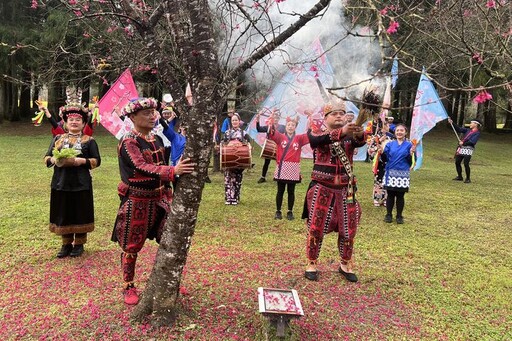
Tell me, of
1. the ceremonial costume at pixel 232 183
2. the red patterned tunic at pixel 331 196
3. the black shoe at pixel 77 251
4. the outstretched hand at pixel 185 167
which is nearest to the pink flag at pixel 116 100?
the ceremonial costume at pixel 232 183

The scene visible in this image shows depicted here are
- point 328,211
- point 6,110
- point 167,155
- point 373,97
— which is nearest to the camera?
point 373,97

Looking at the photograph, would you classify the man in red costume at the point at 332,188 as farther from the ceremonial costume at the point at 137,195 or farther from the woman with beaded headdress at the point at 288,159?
the woman with beaded headdress at the point at 288,159

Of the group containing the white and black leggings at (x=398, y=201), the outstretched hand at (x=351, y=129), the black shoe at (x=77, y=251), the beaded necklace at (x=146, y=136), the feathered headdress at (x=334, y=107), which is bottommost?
the black shoe at (x=77, y=251)

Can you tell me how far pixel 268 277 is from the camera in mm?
4723

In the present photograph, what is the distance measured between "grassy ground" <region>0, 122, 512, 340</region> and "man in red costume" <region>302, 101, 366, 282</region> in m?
0.54

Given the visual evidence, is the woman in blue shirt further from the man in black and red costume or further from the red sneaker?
the red sneaker

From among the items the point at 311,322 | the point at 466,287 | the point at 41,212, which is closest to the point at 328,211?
the point at 311,322

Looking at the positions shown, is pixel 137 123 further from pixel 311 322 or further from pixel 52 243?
pixel 52 243

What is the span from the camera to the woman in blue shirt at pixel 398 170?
7.27m

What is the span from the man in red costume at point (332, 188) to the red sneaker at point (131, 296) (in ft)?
6.02

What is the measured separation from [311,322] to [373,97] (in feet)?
6.49

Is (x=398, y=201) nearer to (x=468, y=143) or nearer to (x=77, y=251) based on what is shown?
(x=77, y=251)

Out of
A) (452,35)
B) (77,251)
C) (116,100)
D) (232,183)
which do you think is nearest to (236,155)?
(232,183)

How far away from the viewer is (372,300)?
4270mm
